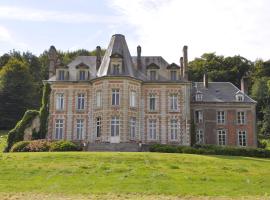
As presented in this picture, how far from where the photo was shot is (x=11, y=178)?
20.4 m

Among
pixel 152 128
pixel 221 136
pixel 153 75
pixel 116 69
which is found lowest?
pixel 221 136

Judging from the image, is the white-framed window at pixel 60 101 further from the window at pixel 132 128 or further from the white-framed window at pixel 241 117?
the white-framed window at pixel 241 117

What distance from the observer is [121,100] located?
126 feet

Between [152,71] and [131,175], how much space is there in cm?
2156

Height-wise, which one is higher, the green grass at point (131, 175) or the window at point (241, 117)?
the window at point (241, 117)

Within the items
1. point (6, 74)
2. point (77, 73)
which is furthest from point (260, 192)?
point (6, 74)

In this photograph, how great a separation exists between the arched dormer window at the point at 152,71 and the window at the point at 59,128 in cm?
944

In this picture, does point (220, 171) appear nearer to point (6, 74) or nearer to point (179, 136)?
point (179, 136)

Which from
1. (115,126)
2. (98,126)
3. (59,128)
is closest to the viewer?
(115,126)

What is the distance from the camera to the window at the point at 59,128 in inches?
1601

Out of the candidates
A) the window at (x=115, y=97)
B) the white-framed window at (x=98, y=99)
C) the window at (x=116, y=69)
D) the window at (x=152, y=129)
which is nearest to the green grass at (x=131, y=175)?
the window at (x=115, y=97)

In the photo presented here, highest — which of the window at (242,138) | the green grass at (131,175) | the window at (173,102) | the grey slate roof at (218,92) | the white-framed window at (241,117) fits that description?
the grey slate roof at (218,92)

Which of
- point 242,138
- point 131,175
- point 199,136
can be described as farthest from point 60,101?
point 131,175

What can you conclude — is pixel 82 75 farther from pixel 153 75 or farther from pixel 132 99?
pixel 153 75
